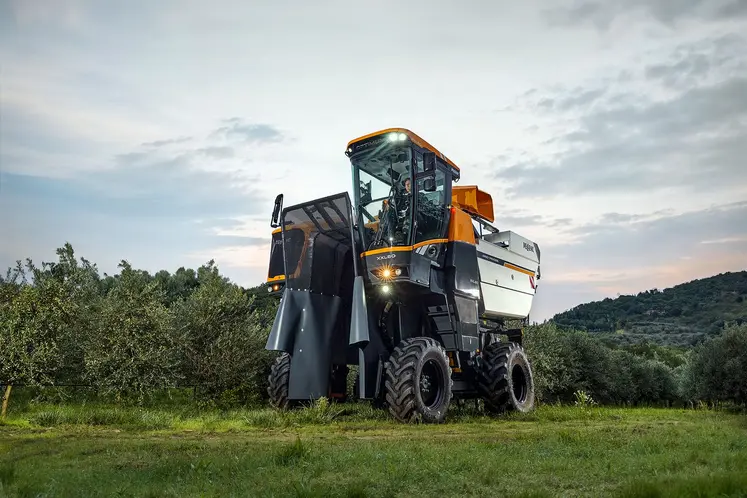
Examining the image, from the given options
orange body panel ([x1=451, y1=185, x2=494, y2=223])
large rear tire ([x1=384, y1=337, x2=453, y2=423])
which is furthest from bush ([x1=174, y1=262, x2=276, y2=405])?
orange body panel ([x1=451, y1=185, x2=494, y2=223])

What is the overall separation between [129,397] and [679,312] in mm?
95556

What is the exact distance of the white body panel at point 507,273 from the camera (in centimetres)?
1480

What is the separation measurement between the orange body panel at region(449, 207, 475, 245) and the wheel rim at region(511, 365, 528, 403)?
4.99m

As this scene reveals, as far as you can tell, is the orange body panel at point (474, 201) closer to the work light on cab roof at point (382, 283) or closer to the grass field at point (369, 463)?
the work light on cab roof at point (382, 283)

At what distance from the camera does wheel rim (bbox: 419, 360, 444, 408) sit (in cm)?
1227

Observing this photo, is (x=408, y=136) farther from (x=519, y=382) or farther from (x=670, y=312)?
(x=670, y=312)

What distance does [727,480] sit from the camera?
14.6 feet

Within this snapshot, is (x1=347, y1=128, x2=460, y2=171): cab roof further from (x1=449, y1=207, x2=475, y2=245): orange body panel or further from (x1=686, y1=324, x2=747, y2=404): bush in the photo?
(x1=686, y1=324, x2=747, y2=404): bush

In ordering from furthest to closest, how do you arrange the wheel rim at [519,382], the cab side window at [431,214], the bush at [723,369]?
the bush at [723,369], the wheel rim at [519,382], the cab side window at [431,214]

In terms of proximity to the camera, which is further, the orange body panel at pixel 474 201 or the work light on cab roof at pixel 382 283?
the orange body panel at pixel 474 201

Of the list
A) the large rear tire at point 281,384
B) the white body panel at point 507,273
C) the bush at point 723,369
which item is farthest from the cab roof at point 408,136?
the bush at point 723,369

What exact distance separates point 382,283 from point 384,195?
7.81 ft

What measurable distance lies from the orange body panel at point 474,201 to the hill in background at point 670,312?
65913 mm

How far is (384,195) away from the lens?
1325 cm
